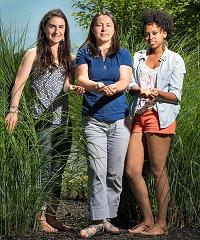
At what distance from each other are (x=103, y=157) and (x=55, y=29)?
112 cm

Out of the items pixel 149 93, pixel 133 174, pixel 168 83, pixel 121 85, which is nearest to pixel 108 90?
pixel 121 85

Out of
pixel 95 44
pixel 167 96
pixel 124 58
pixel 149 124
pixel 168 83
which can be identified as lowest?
Result: pixel 149 124

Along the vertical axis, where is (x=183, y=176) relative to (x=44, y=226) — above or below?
above

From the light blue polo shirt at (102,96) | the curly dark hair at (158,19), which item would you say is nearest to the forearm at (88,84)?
the light blue polo shirt at (102,96)

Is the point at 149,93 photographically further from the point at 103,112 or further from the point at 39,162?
the point at 39,162

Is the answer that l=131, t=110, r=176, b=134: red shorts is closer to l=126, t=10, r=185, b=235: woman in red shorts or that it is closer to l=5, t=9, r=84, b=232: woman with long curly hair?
l=126, t=10, r=185, b=235: woman in red shorts

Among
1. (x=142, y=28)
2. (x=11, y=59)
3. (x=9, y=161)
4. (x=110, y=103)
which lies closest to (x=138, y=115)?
(x=110, y=103)

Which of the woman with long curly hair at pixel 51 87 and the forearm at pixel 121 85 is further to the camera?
the woman with long curly hair at pixel 51 87

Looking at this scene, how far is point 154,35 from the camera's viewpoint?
6125mm

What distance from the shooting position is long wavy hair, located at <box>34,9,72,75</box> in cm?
604

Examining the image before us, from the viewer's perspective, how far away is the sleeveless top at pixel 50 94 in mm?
6004

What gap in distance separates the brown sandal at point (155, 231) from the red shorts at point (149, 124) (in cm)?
81

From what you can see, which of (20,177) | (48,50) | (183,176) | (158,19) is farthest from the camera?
(183,176)

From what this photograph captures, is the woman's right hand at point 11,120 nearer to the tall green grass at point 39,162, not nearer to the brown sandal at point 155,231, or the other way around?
the tall green grass at point 39,162
